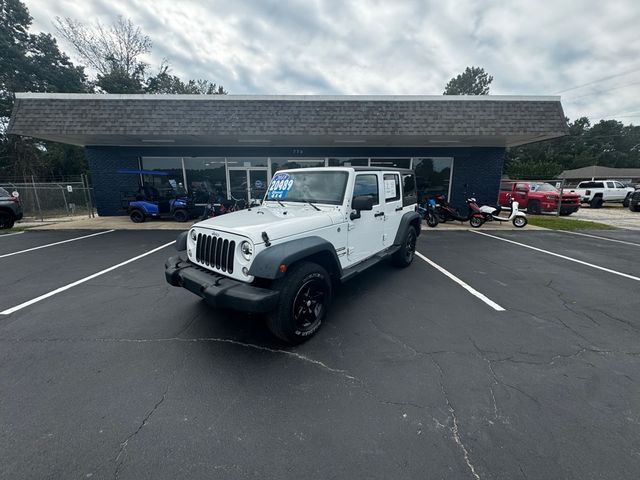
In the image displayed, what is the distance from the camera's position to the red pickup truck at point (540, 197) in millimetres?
14645

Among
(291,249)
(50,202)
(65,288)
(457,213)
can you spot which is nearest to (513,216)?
(457,213)

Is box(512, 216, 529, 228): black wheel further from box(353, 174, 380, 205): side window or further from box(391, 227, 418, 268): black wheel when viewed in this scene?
box(353, 174, 380, 205): side window

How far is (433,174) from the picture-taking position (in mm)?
A: 13562

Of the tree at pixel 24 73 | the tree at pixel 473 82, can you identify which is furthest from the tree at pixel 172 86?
the tree at pixel 473 82

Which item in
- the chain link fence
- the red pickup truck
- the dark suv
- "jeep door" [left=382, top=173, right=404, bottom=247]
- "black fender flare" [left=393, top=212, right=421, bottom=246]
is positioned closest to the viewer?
"jeep door" [left=382, top=173, right=404, bottom=247]

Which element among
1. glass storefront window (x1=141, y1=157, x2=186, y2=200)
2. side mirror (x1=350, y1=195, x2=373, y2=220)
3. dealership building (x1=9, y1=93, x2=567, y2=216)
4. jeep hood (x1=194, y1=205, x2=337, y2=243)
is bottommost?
jeep hood (x1=194, y1=205, x2=337, y2=243)

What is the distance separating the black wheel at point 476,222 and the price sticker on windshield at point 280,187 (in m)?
9.32

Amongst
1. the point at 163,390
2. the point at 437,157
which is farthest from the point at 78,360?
the point at 437,157

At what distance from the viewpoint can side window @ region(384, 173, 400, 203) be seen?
194 inches

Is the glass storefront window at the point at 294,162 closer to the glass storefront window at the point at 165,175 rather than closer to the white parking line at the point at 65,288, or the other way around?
the glass storefront window at the point at 165,175

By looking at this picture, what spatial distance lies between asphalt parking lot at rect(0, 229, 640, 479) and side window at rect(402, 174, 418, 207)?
195 centimetres

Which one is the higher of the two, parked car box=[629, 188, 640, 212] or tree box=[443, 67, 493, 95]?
tree box=[443, 67, 493, 95]

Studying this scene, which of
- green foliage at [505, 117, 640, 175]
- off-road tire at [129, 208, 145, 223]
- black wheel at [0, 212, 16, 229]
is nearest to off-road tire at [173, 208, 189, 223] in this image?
off-road tire at [129, 208, 145, 223]

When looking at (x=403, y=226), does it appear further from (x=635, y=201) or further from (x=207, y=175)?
(x=635, y=201)
